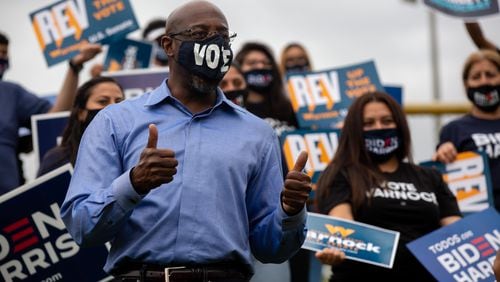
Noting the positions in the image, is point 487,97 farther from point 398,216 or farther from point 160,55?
point 160,55

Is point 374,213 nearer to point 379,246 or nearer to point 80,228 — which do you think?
point 379,246

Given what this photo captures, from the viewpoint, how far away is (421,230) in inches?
252

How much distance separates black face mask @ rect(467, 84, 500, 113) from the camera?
7.54m

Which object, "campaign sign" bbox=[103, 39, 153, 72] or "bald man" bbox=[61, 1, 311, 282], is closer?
"bald man" bbox=[61, 1, 311, 282]

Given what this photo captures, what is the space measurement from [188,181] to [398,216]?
99.0 inches

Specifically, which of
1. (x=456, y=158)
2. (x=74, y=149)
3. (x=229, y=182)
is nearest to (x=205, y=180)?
(x=229, y=182)

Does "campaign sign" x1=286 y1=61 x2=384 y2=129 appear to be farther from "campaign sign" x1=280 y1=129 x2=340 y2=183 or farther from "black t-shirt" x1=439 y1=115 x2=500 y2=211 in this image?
"black t-shirt" x1=439 y1=115 x2=500 y2=211

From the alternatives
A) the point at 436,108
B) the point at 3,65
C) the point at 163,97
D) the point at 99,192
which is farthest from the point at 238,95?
the point at 436,108

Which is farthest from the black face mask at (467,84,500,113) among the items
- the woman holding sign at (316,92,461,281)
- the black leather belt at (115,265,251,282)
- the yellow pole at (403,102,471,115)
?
the yellow pole at (403,102,471,115)

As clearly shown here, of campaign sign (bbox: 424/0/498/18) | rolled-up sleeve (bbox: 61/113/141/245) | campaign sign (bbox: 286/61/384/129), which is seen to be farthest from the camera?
campaign sign (bbox: 286/61/384/129)

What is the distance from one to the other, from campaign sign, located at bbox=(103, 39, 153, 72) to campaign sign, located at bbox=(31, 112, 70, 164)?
205cm

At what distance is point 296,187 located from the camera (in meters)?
4.03

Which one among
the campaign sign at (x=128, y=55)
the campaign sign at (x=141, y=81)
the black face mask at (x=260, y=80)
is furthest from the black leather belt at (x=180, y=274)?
the campaign sign at (x=128, y=55)

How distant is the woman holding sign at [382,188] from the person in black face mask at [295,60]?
2240 millimetres
